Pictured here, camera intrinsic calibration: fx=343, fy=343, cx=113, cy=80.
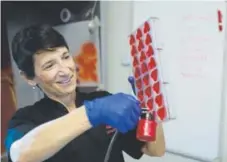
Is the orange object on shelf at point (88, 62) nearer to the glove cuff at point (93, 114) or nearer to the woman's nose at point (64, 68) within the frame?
the woman's nose at point (64, 68)

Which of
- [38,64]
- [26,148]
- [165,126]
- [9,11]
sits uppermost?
[9,11]

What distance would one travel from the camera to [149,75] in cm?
108

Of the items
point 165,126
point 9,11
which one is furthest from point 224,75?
point 9,11

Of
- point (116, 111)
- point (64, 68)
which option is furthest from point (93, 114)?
point (64, 68)

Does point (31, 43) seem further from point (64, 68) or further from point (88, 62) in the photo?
point (88, 62)

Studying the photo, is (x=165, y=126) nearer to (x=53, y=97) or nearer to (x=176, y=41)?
(x=176, y=41)

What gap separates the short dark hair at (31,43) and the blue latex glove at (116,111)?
293 millimetres

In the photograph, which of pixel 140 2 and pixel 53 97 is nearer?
pixel 53 97

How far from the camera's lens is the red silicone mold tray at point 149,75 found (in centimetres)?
105

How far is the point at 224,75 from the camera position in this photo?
66.1 inches

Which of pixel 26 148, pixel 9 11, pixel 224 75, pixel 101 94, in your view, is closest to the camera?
pixel 26 148

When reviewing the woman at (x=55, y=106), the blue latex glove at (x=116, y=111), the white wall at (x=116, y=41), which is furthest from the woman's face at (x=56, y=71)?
the white wall at (x=116, y=41)

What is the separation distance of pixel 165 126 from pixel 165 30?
0.54 metres

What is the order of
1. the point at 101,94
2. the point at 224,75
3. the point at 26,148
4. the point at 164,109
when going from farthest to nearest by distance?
the point at 224,75
the point at 101,94
the point at 164,109
the point at 26,148
